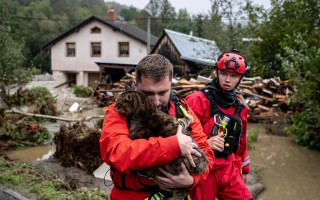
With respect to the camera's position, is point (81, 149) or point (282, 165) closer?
point (81, 149)

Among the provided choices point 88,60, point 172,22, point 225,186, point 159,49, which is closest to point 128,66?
point 159,49

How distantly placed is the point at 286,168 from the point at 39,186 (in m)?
6.36

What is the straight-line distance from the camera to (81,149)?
8.02m

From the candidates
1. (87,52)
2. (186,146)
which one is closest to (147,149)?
(186,146)

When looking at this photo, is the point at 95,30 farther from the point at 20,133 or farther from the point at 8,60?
the point at 20,133

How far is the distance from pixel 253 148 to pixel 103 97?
1320cm

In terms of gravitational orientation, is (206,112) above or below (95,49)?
below

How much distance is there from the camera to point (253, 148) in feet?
34.0

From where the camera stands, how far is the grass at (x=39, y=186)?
5398 mm

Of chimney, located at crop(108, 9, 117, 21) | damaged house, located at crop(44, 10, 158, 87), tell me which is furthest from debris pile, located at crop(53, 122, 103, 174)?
chimney, located at crop(108, 9, 117, 21)

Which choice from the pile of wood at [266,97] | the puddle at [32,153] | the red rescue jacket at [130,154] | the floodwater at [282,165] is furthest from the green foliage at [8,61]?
the pile of wood at [266,97]

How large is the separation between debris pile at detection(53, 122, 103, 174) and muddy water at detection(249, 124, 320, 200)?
13.0 feet

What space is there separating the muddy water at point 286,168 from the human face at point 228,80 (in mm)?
4120

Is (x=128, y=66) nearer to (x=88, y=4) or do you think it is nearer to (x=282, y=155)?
(x=88, y=4)
